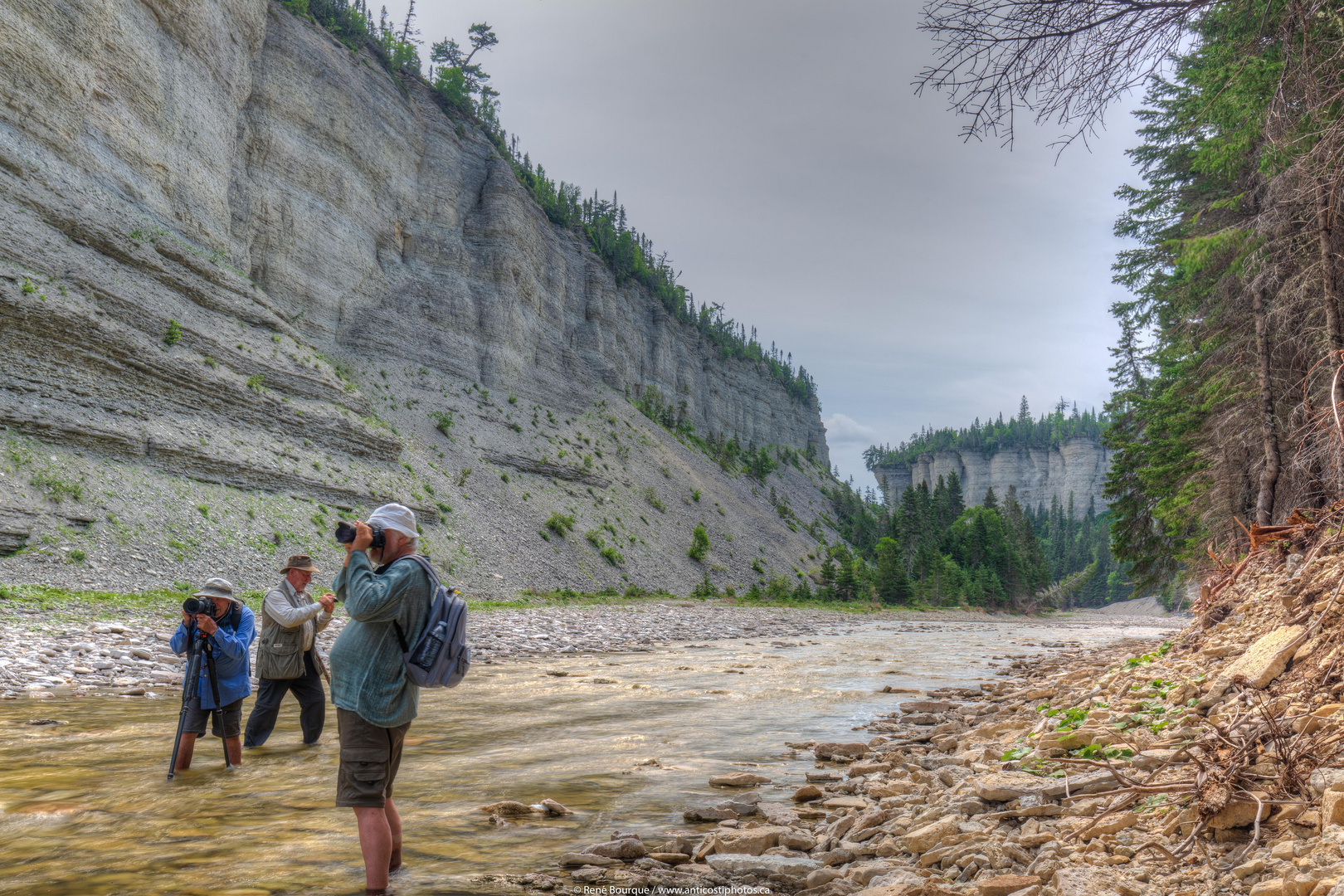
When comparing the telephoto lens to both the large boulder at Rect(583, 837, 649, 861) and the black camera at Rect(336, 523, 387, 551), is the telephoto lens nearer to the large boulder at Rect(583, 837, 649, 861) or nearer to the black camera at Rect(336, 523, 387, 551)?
the black camera at Rect(336, 523, 387, 551)

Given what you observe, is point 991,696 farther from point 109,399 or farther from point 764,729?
point 109,399

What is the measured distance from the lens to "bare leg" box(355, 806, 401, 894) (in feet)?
13.3

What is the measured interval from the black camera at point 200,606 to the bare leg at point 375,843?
372 cm

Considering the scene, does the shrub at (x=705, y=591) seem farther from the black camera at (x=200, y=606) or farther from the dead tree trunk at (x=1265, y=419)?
the black camera at (x=200, y=606)

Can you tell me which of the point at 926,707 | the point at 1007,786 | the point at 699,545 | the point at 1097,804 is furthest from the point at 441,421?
the point at 1097,804

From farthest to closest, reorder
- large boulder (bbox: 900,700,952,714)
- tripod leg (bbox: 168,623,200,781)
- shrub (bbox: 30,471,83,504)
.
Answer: shrub (bbox: 30,471,83,504)
large boulder (bbox: 900,700,952,714)
tripod leg (bbox: 168,623,200,781)

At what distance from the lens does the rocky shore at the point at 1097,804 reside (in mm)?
2988

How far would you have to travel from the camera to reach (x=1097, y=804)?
3.79 meters

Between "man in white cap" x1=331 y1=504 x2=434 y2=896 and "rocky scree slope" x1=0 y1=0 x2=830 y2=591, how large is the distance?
1953 cm

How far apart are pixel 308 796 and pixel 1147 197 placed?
2577 cm

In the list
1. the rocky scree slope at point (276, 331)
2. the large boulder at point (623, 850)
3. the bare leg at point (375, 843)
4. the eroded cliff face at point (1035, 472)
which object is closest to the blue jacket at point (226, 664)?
the bare leg at point (375, 843)

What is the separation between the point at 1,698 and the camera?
31.0ft

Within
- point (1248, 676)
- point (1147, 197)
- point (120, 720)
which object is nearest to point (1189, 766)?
point (1248, 676)

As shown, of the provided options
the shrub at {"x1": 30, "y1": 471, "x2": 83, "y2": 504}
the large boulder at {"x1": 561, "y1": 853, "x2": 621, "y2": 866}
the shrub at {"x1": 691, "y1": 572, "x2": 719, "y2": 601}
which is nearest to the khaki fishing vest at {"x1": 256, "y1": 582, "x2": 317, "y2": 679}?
the large boulder at {"x1": 561, "y1": 853, "x2": 621, "y2": 866}
